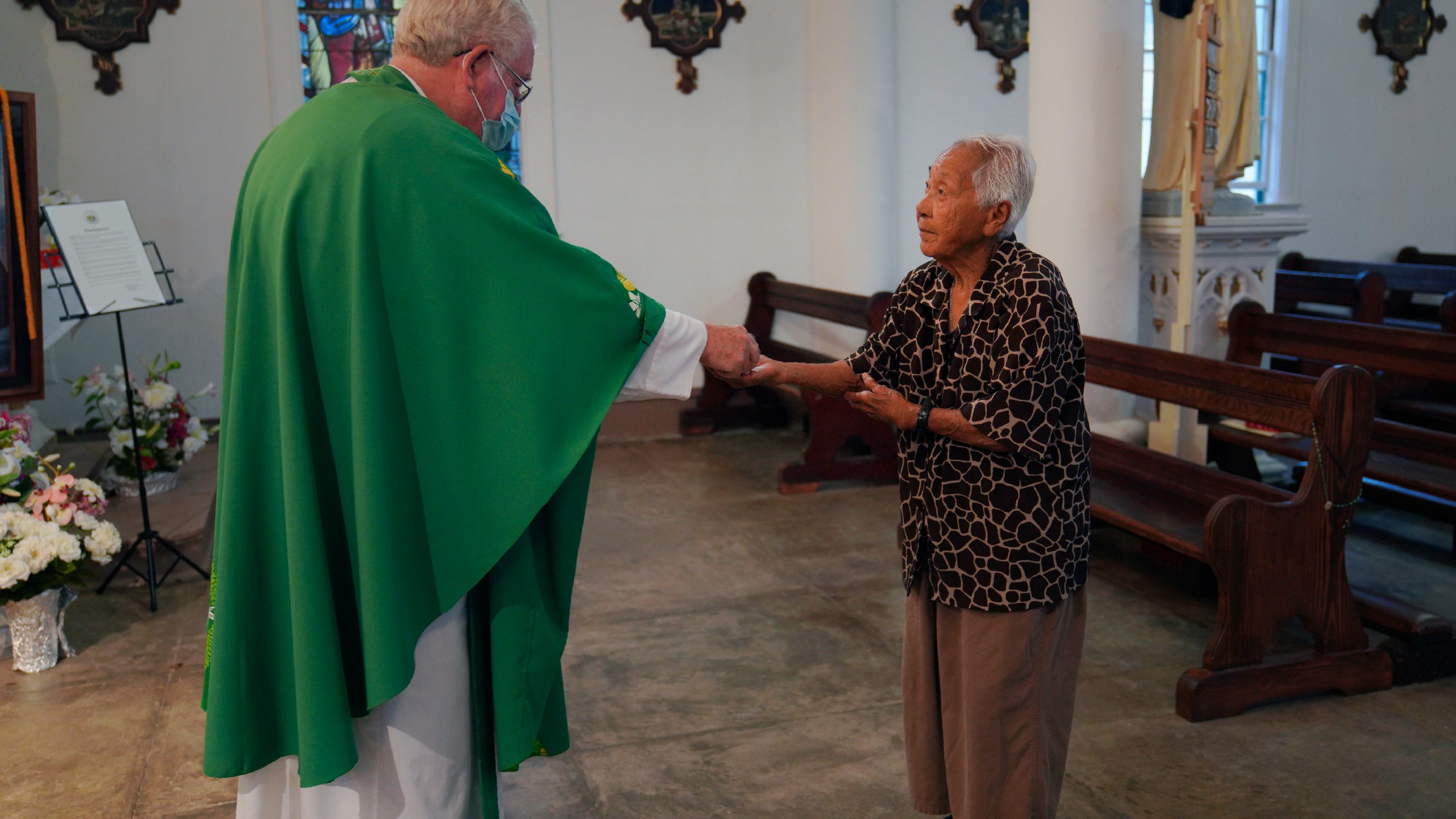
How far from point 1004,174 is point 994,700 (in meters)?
1.00

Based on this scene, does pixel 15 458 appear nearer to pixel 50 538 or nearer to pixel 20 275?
pixel 50 538

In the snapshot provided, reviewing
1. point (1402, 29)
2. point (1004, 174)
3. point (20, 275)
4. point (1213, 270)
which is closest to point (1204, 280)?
point (1213, 270)

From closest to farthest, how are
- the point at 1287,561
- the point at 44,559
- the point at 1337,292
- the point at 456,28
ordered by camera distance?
the point at 456,28
the point at 1287,561
the point at 44,559
the point at 1337,292

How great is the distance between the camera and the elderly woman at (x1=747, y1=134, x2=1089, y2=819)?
2176 mm

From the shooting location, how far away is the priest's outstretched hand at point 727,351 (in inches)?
89.0

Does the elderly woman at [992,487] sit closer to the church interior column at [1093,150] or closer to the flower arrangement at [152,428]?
the church interior column at [1093,150]

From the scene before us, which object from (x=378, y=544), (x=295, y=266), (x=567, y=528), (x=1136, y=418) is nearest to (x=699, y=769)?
(x=567, y=528)

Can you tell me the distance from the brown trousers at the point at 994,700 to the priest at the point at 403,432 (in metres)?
0.76

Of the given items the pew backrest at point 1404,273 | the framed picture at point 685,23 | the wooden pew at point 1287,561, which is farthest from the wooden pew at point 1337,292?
the framed picture at point 685,23

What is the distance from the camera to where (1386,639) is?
12.0 feet

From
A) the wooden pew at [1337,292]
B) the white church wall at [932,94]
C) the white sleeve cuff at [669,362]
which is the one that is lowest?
the wooden pew at [1337,292]

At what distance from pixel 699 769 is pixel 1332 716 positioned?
1.79 metres

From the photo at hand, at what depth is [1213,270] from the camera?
205 inches

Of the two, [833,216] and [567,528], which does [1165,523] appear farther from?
[833,216]
